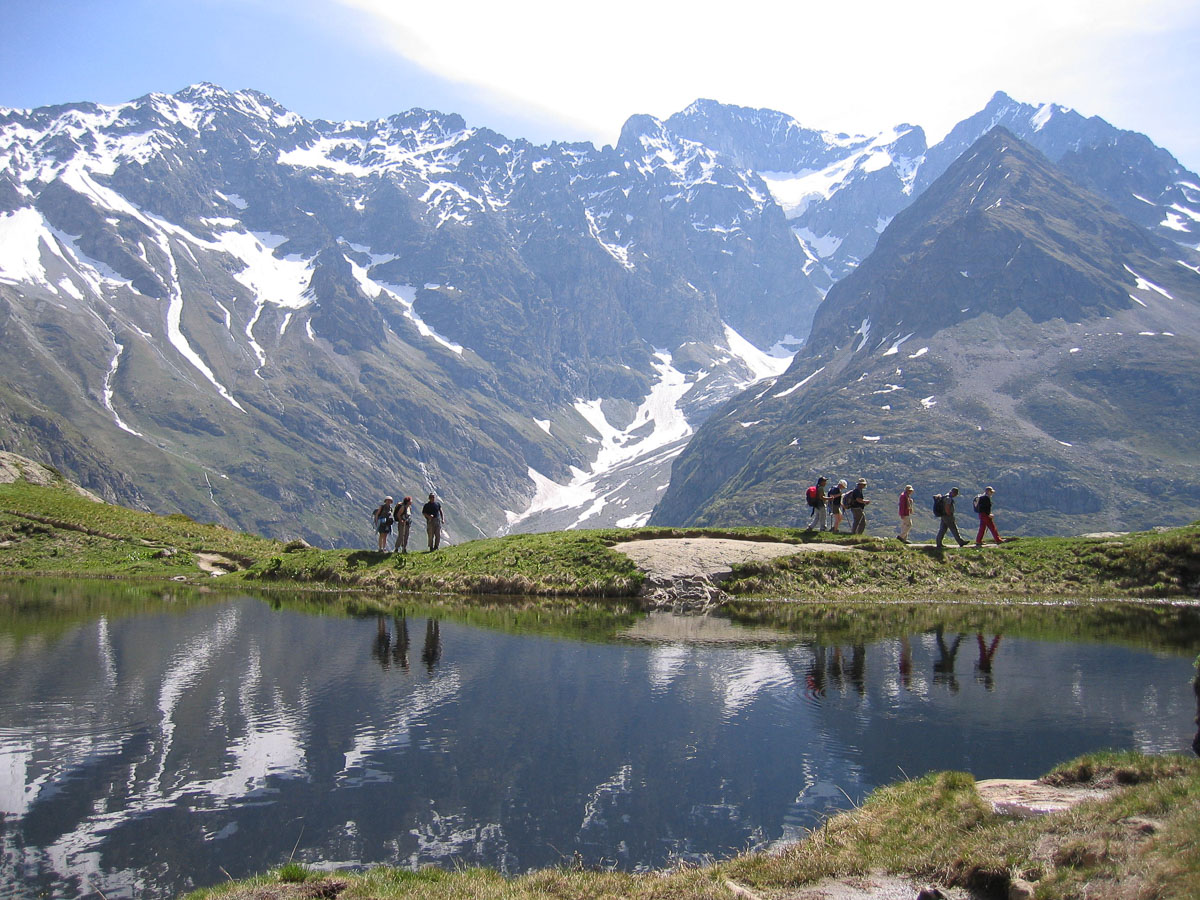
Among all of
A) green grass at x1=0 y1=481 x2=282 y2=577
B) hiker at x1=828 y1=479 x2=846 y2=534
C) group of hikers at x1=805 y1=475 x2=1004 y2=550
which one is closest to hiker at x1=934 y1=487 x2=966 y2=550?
group of hikers at x1=805 y1=475 x2=1004 y2=550

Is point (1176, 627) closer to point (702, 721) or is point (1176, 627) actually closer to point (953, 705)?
point (953, 705)

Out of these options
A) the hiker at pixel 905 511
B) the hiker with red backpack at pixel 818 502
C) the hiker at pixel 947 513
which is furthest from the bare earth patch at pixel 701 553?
the hiker at pixel 947 513

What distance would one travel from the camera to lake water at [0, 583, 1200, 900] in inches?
549

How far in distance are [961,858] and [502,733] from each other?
1028 centimetres

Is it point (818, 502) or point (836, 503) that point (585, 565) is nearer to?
point (818, 502)

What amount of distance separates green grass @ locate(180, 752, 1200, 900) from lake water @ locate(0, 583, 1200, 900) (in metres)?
1.20

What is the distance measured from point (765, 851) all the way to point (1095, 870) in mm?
4742

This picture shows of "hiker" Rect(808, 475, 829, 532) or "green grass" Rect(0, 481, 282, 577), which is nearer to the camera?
"green grass" Rect(0, 481, 282, 577)

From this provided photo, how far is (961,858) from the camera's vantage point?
1136cm

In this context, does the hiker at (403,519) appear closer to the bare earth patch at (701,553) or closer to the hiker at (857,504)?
the bare earth patch at (701,553)

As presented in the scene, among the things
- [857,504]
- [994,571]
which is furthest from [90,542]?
[994,571]

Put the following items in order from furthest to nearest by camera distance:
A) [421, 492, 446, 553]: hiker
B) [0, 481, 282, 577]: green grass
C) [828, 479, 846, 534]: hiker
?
[828, 479, 846, 534]: hiker → [421, 492, 446, 553]: hiker → [0, 481, 282, 577]: green grass

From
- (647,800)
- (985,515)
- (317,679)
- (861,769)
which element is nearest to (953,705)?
(861,769)

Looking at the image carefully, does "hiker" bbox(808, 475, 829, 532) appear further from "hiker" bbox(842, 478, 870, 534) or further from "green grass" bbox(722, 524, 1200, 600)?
"green grass" bbox(722, 524, 1200, 600)
